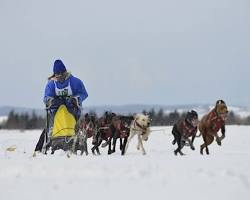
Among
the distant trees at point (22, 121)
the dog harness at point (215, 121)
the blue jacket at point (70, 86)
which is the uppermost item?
the blue jacket at point (70, 86)

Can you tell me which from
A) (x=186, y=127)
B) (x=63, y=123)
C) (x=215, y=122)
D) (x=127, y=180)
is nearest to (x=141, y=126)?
(x=186, y=127)

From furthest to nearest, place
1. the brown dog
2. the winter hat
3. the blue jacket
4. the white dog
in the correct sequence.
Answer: the white dog < the brown dog < the blue jacket < the winter hat

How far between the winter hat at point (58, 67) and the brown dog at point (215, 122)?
3679 mm

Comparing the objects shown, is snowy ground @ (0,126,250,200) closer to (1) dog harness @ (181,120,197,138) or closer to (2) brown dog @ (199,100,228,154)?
(2) brown dog @ (199,100,228,154)

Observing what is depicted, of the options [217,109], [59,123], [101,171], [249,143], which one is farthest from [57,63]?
[249,143]

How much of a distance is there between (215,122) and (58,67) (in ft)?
13.0

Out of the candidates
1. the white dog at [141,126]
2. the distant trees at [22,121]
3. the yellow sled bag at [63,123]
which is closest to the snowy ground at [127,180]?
the yellow sled bag at [63,123]

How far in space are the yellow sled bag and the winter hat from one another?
80 cm

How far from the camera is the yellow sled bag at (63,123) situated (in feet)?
42.6

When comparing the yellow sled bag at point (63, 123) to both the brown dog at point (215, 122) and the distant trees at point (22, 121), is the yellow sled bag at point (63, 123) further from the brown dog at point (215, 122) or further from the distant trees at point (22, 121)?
the distant trees at point (22, 121)

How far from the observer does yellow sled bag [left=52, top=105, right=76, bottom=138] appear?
1298 centimetres

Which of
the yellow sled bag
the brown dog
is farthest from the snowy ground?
the brown dog

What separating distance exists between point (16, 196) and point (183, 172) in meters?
2.10

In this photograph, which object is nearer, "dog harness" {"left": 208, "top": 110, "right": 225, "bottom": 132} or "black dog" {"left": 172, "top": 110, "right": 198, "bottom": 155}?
"dog harness" {"left": 208, "top": 110, "right": 225, "bottom": 132}
